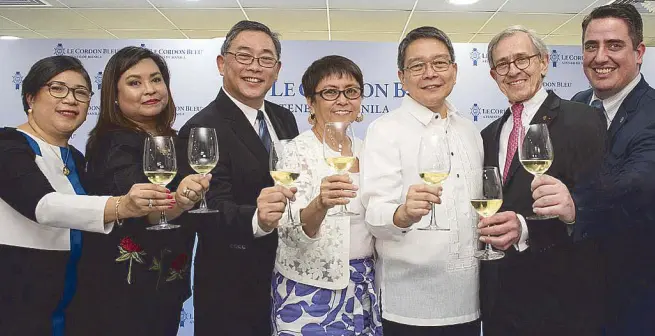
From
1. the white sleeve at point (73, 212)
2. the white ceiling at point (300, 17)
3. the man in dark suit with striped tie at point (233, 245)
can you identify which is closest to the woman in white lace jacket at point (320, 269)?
the man in dark suit with striped tie at point (233, 245)

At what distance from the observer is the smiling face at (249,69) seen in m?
2.41

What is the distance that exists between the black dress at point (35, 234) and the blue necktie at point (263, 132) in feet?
2.31

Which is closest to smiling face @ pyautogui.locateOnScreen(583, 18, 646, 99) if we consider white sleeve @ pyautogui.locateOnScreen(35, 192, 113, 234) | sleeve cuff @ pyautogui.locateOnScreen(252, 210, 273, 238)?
sleeve cuff @ pyautogui.locateOnScreen(252, 210, 273, 238)

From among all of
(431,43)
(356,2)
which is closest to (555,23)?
(356,2)

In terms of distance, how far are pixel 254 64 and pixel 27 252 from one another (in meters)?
1.18

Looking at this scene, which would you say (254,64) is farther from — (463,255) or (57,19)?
(57,19)

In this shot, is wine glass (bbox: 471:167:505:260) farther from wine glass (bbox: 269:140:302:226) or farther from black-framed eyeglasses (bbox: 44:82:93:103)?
black-framed eyeglasses (bbox: 44:82:93:103)

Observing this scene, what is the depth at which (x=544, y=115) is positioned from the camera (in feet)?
6.97

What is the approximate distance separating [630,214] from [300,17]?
5.25 meters

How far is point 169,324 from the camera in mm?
2285

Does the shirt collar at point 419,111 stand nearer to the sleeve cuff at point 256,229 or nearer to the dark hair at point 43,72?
the sleeve cuff at point 256,229

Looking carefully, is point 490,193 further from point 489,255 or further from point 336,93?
point 336,93

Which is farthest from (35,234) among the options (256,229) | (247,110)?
(247,110)

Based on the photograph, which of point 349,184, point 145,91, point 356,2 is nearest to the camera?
point 349,184
